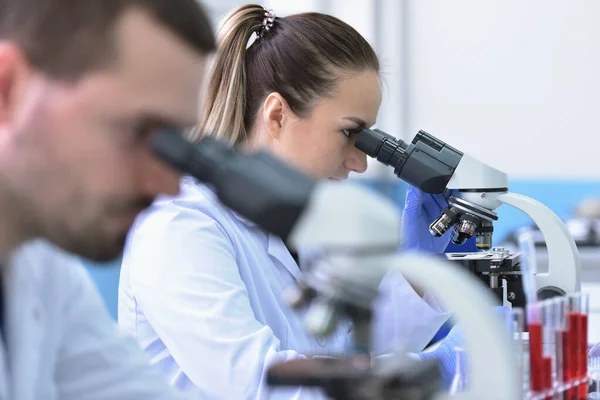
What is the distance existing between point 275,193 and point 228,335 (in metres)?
0.89

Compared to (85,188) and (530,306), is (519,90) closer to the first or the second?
(530,306)

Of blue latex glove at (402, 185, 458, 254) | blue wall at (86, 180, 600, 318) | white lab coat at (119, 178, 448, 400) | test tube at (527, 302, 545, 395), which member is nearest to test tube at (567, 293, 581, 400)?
test tube at (527, 302, 545, 395)

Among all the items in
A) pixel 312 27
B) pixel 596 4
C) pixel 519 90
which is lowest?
pixel 312 27

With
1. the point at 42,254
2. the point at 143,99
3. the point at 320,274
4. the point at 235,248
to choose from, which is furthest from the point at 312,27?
the point at 320,274

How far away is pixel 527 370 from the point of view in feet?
3.75

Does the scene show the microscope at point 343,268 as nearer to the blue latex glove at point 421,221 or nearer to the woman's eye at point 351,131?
the woman's eye at point 351,131

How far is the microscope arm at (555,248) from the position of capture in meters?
1.77

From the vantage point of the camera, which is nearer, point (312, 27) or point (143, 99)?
point (143, 99)

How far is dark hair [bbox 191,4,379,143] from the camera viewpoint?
6.30 ft

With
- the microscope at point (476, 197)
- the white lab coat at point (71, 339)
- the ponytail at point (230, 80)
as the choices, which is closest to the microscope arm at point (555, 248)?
the microscope at point (476, 197)

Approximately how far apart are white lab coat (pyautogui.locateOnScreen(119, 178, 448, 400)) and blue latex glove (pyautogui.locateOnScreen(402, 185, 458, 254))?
44 centimetres

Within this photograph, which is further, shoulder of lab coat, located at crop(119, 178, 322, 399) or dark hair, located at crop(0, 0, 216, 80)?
shoulder of lab coat, located at crop(119, 178, 322, 399)

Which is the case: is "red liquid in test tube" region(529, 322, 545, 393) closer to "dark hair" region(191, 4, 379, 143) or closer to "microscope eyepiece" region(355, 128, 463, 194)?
"microscope eyepiece" region(355, 128, 463, 194)

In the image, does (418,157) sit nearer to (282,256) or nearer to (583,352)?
(282,256)
